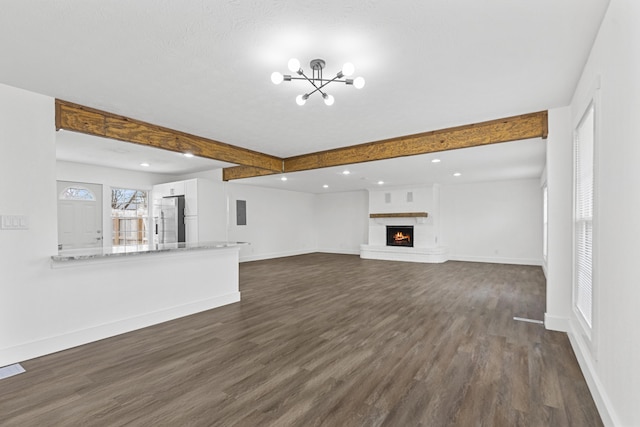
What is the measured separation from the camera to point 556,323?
356 centimetres

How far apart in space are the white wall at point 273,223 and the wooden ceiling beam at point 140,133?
11.4 feet

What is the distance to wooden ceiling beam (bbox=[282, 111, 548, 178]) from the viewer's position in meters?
3.82

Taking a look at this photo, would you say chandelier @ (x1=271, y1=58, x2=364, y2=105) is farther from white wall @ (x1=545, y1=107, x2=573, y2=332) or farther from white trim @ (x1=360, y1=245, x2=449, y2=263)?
white trim @ (x1=360, y1=245, x2=449, y2=263)

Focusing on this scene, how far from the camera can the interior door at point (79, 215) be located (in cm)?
657

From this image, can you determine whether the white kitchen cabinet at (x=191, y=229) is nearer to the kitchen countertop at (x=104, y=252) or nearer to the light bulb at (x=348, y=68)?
the kitchen countertop at (x=104, y=252)

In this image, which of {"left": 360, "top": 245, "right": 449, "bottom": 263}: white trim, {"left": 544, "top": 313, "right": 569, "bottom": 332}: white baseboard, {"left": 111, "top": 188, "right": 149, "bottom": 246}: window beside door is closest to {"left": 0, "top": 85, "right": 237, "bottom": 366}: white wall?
{"left": 111, "top": 188, "right": 149, "bottom": 246}: window beside door

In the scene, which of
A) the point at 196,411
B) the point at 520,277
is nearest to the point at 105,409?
the point at 196,411

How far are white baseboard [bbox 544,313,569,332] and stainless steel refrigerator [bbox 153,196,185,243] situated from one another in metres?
7.32

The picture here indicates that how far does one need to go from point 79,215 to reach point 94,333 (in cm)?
474

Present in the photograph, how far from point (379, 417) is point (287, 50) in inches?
105

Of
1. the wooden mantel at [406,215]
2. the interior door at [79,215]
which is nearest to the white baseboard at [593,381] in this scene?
the wooden mantel at [406,215]

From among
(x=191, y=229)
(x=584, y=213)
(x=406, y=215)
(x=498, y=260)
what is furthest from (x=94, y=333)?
(x=498, y=260)

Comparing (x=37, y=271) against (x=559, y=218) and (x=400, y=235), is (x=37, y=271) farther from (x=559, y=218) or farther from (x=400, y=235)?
(x=400, y=235)

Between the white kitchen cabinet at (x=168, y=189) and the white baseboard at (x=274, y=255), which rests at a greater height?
the white kitchen cabinet at (x=168, y=189)
